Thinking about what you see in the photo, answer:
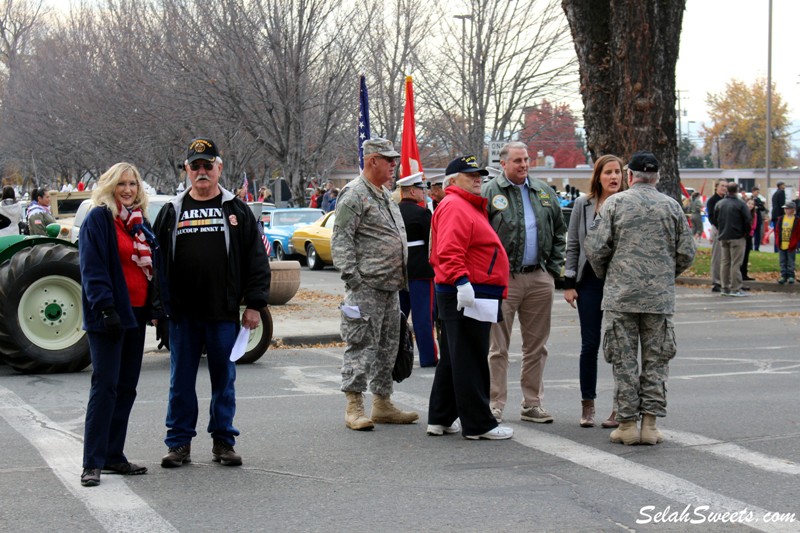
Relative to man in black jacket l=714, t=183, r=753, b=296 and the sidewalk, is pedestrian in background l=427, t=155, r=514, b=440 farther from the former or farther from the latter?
man in black jacket l=714, t=183, r=753, b=296

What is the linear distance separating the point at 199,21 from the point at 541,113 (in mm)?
11447

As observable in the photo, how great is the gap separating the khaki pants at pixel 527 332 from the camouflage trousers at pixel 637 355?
801mm

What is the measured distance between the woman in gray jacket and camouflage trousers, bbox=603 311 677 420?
0.54 meters

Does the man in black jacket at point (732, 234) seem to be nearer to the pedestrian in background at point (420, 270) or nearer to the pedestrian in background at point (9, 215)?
the pedestrian in background at point (420, 270)

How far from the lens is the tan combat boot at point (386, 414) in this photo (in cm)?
841

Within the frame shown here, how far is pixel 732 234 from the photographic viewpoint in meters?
20.2

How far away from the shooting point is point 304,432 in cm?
807

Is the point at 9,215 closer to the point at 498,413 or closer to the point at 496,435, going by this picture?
the point at 498,413

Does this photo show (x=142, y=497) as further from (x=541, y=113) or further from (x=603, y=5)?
(x=541, y=113)

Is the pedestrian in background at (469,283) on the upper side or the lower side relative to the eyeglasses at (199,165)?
lower

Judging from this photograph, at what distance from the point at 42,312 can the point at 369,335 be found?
474 centimetres

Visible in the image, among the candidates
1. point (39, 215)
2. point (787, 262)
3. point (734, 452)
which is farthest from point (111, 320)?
point (787, 262)

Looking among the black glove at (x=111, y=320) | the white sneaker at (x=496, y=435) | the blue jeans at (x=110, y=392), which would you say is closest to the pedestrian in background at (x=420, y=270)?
the white sneaker at (x=496, y=435)

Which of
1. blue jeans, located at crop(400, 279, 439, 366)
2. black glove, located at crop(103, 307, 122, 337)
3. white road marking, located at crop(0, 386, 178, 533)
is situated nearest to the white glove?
black glove, located at crop(103, 307, 122, 337)
